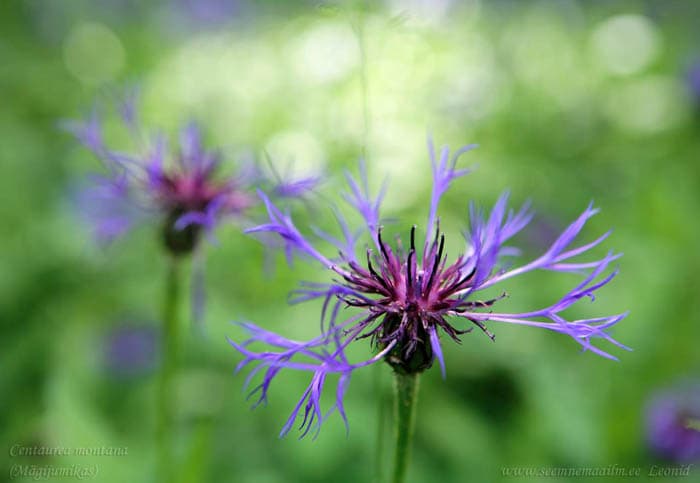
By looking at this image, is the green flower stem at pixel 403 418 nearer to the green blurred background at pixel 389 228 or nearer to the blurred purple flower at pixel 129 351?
the green blurred background at pixel 389 228

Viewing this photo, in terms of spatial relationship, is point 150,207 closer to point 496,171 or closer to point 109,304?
point 109,304

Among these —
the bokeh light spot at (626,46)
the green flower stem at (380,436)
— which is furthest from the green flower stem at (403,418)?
the bokeh light spot at (626,46)

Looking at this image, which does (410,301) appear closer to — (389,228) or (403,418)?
(403,418)

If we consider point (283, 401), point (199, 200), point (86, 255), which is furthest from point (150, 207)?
point (86, 255)

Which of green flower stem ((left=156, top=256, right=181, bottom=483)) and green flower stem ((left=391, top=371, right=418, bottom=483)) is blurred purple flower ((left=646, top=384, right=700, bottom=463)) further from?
green flower stem ((left=156, top=256, right=181, bottom=483))

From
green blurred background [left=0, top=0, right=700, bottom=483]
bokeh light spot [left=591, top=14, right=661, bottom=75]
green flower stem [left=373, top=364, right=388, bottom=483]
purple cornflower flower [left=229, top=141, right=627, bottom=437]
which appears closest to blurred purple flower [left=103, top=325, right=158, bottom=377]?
green blurred background [left=0, top=0, right=700, bottom=483]

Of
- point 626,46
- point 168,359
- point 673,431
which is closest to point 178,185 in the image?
point 168,359

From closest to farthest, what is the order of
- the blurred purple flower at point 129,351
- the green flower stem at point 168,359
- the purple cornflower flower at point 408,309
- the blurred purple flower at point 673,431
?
the purple cornflower flower at point 408,309
the green flower stem at point 168,359
the blurred purple flower at point 673,431
the blurred purple flower at point 129,351
